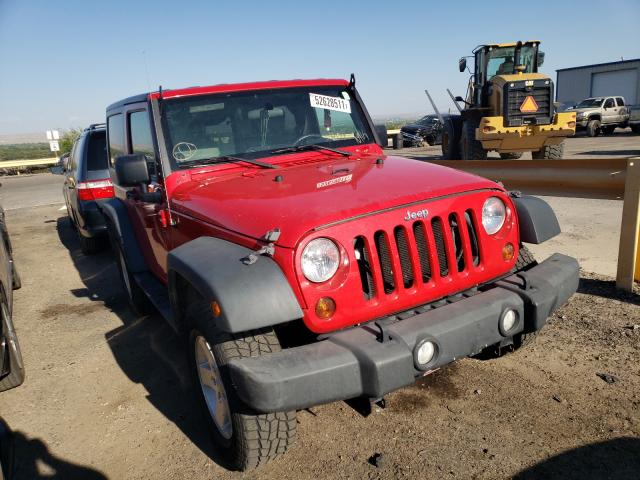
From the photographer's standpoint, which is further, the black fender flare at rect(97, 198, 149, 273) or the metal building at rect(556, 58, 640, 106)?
the metal building at rect(556, 58, 640, 106)

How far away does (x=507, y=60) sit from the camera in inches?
512

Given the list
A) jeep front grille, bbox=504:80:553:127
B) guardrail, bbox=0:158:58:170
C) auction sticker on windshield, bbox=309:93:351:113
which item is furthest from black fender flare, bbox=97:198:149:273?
guardrail, bbox=0:158:58:170

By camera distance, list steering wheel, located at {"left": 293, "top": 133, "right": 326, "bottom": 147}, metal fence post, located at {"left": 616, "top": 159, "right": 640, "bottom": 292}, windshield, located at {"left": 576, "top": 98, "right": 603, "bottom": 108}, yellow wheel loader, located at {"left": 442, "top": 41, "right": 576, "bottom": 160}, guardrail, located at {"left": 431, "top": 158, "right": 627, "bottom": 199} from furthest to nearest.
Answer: windshield, located at {"left": 576, "top": 98, "right": 603, "bottom": 108}, yellow wheel loader, located at {"left": 442, "top": 41, "right": 576, "bottom": 160}, guardrail, located at {"left": 431, "top": 158, "right": 627, "bottom": 199}, metal fence post, located at {"left": 616, "top": 159, "right": 640, "bottom": 292}, steering wheel, located at {"left": 293, "top": 133, "right": 326, "bottom": 147}

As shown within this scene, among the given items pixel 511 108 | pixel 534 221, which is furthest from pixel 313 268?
Result: pixel 511 108

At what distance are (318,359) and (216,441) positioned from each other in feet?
3.19

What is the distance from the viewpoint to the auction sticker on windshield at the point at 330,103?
3.92m

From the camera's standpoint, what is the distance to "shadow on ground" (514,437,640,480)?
2365 mm

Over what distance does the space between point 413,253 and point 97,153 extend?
5996 mm

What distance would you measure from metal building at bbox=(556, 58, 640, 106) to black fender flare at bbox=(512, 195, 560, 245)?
3441cm

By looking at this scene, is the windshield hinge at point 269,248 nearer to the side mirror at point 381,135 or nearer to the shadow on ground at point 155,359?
the shadow on ground at point 155,359

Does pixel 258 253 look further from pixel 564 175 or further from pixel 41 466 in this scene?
pixel 564 175

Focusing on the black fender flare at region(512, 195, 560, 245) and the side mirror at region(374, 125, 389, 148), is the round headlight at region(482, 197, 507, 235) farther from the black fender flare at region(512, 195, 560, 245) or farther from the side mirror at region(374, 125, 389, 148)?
the side mirror at region(374, 125, 389, 148)


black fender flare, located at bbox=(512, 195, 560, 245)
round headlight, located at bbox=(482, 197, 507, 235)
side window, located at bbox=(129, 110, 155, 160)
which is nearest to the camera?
round headlight, located at bbox=(482, 197, 507, 235)

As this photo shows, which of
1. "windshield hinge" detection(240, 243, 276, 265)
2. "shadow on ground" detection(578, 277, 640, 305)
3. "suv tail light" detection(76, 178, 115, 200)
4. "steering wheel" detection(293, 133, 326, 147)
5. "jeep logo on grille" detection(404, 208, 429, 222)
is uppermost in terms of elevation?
"steering wheel" detection(293, 133, 326, 147)
